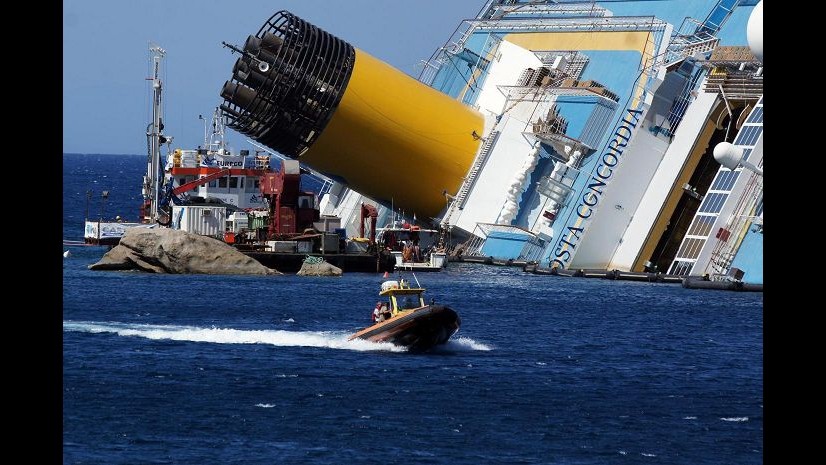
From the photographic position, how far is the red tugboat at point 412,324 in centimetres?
2584

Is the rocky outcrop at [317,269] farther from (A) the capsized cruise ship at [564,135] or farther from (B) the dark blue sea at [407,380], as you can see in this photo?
(B) the dark blue sea at [407,380]

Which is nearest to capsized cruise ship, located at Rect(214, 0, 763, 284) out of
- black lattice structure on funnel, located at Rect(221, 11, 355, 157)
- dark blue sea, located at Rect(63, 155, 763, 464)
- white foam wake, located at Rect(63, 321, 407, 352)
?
black lattice structure on funnel, located at Rect(221, 11, 355, 157)

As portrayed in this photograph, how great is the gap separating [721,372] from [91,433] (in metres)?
12.6

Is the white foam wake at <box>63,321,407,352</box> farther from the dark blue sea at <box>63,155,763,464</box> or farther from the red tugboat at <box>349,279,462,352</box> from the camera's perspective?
the red tugboat at <box>349,279,462,352</box>

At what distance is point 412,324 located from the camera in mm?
26062

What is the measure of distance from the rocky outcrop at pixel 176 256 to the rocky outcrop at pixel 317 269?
3.54 feet

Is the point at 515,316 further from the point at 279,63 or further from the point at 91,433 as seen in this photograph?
the point at 91,433

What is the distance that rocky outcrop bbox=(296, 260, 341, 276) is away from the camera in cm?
4694

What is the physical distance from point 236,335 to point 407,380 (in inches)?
269

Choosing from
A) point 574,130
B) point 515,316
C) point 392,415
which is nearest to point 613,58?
point 574,130

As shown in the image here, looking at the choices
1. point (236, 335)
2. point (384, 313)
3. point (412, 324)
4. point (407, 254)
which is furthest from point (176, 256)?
point (412, 324)

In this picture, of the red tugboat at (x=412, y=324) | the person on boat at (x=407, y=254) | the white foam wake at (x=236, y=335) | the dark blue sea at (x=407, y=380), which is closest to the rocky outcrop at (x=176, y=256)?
the dark blue sea at (x=407, y=380)

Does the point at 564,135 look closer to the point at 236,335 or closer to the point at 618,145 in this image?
the point at 618,145

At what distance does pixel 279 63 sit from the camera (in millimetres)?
45344
